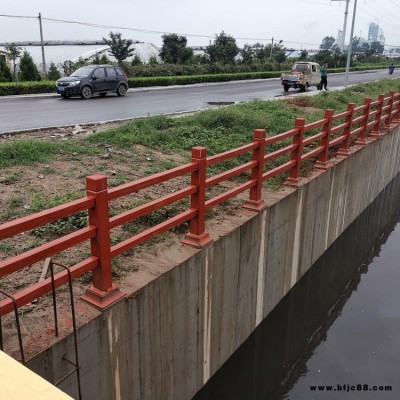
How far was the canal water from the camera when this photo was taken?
5832 millimetres

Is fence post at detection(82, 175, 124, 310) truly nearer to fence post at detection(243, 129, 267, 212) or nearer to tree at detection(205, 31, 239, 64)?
fence post at detection(243, 129, 267, 212)

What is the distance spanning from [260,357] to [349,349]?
1393mm

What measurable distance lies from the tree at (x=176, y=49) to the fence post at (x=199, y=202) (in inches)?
1564

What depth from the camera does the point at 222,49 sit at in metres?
45.3

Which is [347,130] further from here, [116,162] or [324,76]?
[324,76]

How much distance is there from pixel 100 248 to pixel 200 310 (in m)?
1.86

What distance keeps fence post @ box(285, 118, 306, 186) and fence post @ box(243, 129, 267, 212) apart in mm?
1178

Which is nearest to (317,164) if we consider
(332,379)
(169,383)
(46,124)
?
(332,379)

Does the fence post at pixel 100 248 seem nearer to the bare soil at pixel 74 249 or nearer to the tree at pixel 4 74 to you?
the bare soil at pixel 74 249

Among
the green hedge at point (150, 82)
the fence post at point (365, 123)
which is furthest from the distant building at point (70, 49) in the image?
the fence post at point (365, 123)

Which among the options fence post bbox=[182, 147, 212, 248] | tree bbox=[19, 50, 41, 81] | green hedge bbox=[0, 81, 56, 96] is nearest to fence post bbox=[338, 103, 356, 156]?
fence post bbox=[182, 147, 212, 248]

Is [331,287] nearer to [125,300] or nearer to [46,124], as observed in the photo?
[125,300]

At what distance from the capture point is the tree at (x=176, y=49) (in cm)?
4241

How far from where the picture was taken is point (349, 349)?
21.7 ft
